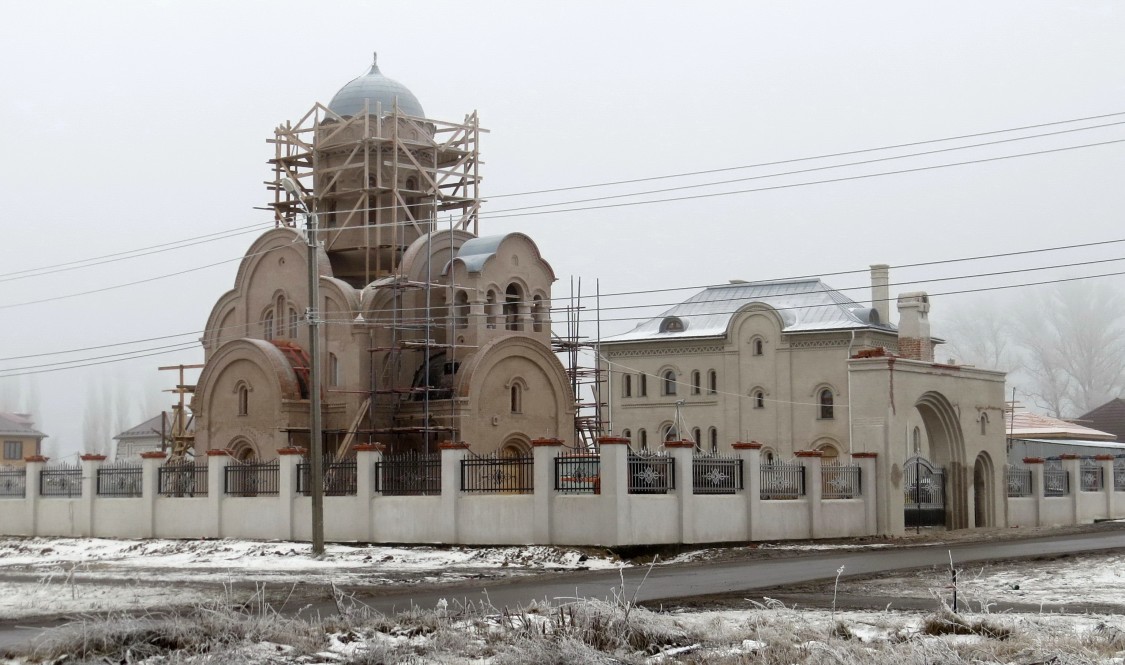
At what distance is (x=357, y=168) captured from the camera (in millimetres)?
44531

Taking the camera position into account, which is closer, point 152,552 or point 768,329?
point 152,552

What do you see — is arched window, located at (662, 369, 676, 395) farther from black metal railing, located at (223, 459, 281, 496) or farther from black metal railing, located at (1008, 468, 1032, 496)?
black metal railing, located at (223, 459, 281, 496)

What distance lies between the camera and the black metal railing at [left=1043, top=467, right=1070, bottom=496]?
1563 inches

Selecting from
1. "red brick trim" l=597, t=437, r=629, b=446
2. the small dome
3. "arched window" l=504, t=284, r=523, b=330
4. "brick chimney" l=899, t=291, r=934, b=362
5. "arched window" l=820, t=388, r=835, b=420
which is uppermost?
the small dome

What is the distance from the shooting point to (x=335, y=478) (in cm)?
3142

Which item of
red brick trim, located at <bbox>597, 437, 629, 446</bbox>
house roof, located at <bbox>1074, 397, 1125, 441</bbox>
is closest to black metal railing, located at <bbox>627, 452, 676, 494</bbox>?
red brick trim, located at <bbox>597, 437, 629, 446</bbox>

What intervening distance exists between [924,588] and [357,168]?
2954cm

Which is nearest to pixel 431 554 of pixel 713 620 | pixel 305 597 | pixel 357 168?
pixel 305 597

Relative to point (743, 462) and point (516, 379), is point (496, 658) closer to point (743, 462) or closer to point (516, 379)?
point (743, 462)

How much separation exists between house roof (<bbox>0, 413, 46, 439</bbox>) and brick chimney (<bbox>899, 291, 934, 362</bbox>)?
64.9 metres

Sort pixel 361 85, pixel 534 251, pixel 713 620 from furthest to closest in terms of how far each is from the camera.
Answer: pixel 361 85 → pixel 534 251 → pixel 713 620

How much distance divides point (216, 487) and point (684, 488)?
1201 cm

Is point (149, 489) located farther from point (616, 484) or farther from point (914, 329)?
point (914, 329)

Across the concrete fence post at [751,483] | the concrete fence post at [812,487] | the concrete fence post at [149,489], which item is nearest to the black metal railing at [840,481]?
the concrete fence post at [812,487]
